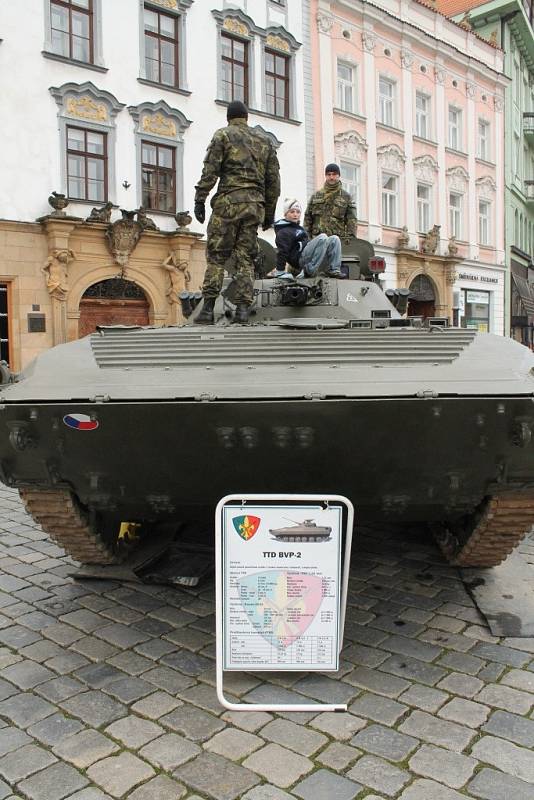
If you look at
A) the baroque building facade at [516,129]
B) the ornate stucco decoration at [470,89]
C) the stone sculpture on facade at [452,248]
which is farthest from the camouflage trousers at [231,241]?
the baroque building facade at [516,129]

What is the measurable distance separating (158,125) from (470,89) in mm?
13693

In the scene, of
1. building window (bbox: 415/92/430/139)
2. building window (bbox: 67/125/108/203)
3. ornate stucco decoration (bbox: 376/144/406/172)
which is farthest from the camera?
building window (bbox: 415/92/430/139)

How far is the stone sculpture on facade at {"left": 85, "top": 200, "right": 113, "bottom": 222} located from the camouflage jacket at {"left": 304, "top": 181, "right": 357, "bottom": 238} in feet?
28.7

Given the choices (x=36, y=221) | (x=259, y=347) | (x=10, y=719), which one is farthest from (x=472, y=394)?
(x=36, y=221)

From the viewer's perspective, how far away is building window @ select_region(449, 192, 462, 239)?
25.2m

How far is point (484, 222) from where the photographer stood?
27.0 m

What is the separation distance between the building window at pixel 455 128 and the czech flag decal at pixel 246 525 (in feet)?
79.2

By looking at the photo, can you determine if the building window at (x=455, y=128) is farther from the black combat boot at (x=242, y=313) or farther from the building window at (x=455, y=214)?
the black combat boot at (x=242, y=313)

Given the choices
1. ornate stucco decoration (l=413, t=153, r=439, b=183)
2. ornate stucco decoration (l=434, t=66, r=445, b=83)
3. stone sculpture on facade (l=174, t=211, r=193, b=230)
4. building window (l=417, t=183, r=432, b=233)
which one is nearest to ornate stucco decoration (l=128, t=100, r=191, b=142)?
stone sculpture on facade (l=174, t=211, r=193, b=230)

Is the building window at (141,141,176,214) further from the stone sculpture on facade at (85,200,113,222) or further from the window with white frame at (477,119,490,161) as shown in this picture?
the window with white frame at (477,119,490,161)

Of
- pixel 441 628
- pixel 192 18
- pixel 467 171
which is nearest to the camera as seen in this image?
pixel 441 628

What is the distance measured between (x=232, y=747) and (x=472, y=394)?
1638mm

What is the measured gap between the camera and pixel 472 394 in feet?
10.2

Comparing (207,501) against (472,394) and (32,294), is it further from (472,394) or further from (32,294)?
(32,294)
